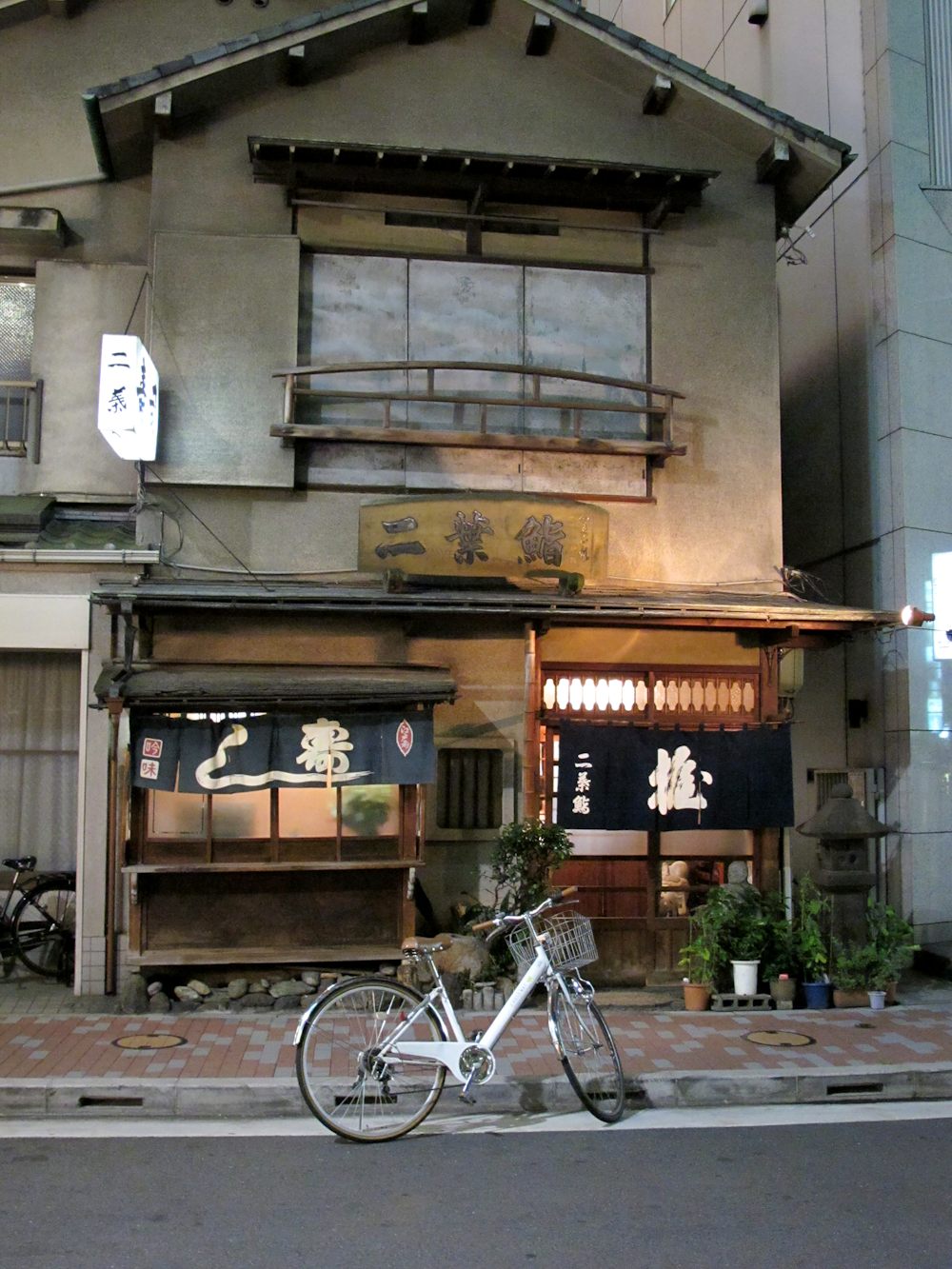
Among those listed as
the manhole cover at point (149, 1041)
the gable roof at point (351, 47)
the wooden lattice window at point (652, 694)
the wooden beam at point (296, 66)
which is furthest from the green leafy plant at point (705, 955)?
the wooden beam at point (296, 66)

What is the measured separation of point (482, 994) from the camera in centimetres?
1088

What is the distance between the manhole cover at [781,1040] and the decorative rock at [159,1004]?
18.4ft

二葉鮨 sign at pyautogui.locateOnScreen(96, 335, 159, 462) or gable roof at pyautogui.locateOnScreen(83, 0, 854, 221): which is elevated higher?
gable roof at pyautogui.locateOnScreen(83, 0, 854, 221)

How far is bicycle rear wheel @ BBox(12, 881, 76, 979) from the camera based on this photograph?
480 inches

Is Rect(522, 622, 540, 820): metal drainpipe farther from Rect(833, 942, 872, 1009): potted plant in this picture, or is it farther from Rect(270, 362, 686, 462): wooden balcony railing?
Rect(833, 942, 872, 1009): potted plant

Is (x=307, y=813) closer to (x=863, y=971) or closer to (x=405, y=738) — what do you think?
(x=405, y=738)

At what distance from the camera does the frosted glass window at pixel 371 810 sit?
11.8m

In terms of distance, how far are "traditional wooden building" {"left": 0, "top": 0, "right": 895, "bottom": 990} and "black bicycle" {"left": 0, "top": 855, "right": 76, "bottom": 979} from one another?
1.00 metres

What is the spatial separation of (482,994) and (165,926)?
3.38 meters

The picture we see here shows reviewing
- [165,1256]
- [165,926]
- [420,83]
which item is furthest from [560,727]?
[420,83]

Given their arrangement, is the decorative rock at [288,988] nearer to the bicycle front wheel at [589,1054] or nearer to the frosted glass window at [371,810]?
the frosted glass window at [371,810]

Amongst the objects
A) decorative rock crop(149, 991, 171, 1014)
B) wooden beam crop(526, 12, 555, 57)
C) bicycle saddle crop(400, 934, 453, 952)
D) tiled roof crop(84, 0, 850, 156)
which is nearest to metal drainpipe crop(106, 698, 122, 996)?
decorative rock crop(149, 991, 171, 1014)

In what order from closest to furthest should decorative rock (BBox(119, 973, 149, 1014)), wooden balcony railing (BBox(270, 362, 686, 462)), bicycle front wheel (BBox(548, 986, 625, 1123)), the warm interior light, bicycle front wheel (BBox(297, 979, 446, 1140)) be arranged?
1. bicycle front wheel (BBox(297, 979, 446, 1140))
2. bicycle front wheel (BBox(548, 986, 625, 1123))
3. decorative rock (BBox(119, 973, 149, 1014))
4. the warm interior light
5. wooden balcony railing (BBox(270, 362, 686, 462))

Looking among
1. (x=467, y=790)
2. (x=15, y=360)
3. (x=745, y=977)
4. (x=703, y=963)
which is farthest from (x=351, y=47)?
(x=745, y=977)
